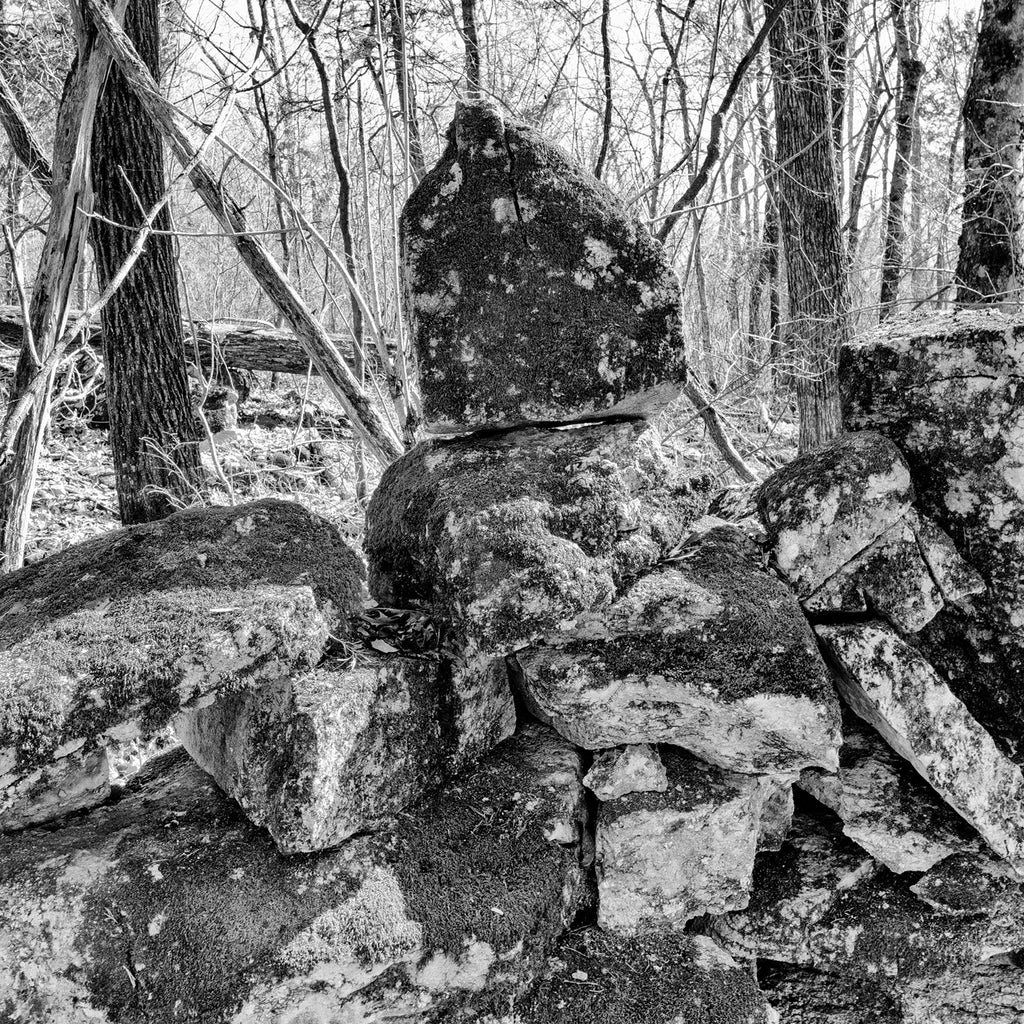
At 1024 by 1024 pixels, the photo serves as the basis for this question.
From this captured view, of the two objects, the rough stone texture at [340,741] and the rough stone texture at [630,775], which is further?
the rough stone texture at [630,775]

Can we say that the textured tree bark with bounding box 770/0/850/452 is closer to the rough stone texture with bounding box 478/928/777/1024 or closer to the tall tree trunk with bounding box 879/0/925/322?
the rough stone texture with bounding box 478/928/777/1024

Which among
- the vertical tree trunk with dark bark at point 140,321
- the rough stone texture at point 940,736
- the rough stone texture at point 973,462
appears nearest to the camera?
the rough stone texture at point 940,736

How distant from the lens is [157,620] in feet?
6.39

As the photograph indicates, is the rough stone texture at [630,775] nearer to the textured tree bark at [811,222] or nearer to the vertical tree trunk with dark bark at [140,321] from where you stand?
the vertical tree trunk with dark bark at [140,321]

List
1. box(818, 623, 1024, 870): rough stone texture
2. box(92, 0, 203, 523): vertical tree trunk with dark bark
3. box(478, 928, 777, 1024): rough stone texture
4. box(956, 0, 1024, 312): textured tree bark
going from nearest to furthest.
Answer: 1. box(478, 928, 777, 1024): rough stone texture
2. box(818, 623, 1024, 870): rough stone texture
3. box(92, 0, 203, 523): vertical tree trunk with dark bark
4. box(956, 0, 1024, 312): textured tree bark

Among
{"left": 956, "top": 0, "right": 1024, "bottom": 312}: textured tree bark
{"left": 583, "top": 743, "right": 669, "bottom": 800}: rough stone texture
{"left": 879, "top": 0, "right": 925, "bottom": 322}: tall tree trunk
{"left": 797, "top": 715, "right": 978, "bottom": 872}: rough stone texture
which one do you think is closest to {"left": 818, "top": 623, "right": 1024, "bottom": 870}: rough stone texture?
{"left": 797, "top": 715, "right": 978, "bottom": 872}: rough stone texture

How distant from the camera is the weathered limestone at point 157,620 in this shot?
5.92ft

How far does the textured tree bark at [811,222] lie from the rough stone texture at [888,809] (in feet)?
12.1

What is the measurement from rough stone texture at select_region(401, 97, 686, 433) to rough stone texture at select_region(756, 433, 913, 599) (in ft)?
1.55

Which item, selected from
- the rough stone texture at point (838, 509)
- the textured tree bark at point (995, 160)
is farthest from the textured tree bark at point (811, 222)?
the rough stone texture at point (838, 509)

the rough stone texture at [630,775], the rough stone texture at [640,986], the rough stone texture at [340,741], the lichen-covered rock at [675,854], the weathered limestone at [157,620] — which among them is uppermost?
the weathered limestone at [157,620]

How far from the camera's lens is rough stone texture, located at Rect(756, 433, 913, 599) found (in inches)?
90.9

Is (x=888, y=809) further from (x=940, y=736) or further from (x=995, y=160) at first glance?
(x=995, y=160)

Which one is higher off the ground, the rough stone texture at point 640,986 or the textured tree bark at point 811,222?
the textured tree bark at point 811,222
